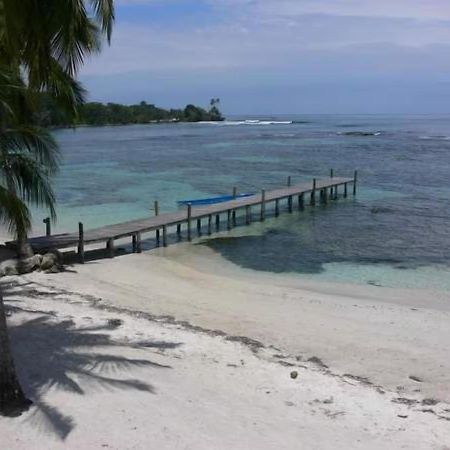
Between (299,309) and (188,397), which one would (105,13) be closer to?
(188,397)

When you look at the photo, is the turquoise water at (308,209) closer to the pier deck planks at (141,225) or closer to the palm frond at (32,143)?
the pier deck planks at (141,225)

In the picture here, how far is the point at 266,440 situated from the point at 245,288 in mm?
9589

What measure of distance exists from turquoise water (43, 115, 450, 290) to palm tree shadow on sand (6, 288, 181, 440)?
962cm

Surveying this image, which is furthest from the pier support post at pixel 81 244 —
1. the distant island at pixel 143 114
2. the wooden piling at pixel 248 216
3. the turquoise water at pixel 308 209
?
the distant island at pixel 143 114

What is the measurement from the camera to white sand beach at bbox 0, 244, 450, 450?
6.89 m

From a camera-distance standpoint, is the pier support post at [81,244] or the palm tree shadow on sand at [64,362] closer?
the palm tree shadow on sand at [64,362]

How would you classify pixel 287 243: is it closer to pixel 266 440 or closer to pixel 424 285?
pixel 424 285

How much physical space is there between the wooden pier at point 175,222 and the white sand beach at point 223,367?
121 inches

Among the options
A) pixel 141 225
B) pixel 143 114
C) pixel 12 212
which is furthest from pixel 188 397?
pixel 143 114

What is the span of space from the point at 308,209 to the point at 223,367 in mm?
23764

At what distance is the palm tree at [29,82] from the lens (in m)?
6.86

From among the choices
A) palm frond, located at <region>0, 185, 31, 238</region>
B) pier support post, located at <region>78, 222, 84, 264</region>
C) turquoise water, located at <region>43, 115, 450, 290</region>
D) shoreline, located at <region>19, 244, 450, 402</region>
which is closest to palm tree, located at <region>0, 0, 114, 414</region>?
palm frond, located at <region>0, 185, 31, 238</region>

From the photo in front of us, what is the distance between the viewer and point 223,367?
357 inches

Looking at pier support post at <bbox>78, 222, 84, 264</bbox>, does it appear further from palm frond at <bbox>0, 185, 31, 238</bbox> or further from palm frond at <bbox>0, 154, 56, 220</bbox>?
palm frond at <bbox>0, 185, 31, 238</bbox>
